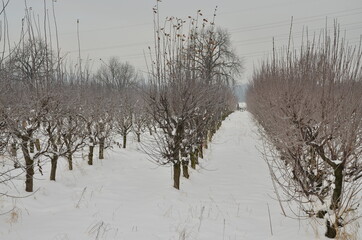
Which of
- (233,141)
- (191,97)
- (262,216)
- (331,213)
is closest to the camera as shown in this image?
(331,213)

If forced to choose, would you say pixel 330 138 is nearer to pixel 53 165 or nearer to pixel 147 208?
pixel 147 208

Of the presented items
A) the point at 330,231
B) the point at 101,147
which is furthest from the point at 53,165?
the point at 330,231

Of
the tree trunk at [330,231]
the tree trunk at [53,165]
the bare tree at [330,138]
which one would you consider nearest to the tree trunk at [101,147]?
the tree trunk at [53,165]

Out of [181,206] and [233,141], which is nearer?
[181,206]

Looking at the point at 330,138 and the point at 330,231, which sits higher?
the point at 330,138

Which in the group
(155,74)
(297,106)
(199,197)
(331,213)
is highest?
(155,74)

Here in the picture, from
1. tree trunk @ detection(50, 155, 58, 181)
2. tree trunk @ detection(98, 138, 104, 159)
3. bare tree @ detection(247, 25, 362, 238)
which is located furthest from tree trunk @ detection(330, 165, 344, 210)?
tree trunk @ detection(98, 138, 104, 159)

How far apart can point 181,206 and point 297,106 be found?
3.26 m

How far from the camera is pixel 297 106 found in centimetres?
559

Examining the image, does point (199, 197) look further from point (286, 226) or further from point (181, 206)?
point (286, 226)

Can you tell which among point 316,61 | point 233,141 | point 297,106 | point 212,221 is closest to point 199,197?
point 212,221

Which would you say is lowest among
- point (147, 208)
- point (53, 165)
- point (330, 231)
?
point (147, 208)

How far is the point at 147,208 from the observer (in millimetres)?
5766

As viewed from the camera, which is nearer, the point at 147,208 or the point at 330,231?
the point at 330,231
